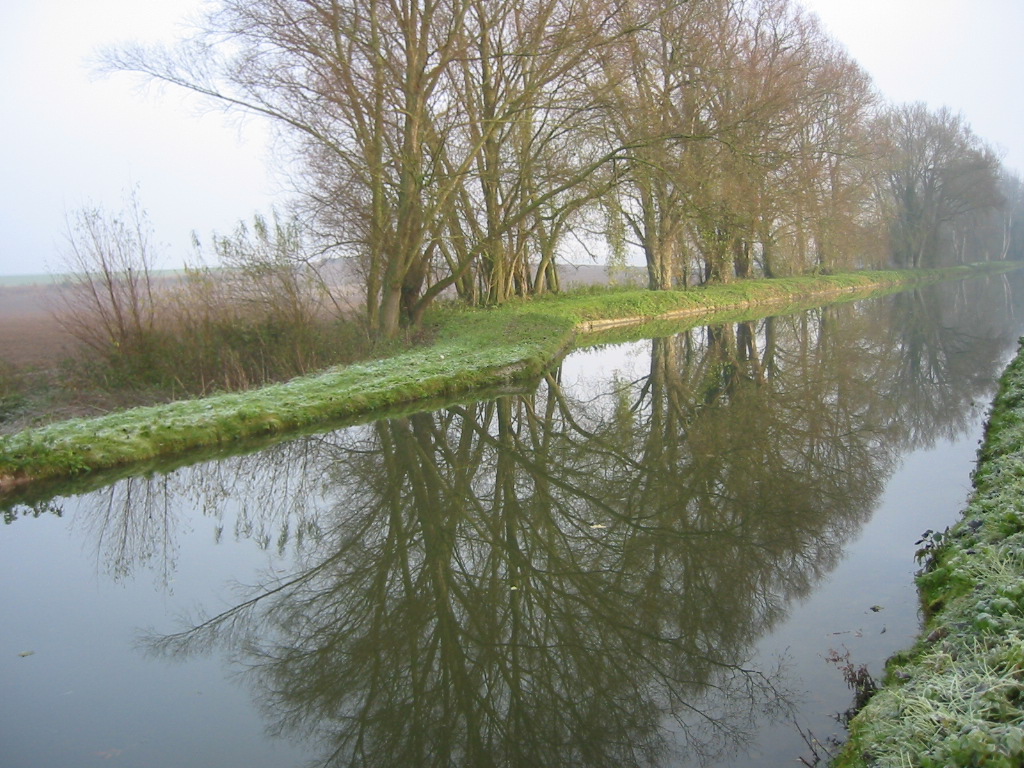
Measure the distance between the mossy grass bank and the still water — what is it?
2.56ft

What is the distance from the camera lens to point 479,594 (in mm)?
5527

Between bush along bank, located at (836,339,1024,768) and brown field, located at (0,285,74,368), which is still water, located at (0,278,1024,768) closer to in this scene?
bush along bank, located at (836,339,1024,768)

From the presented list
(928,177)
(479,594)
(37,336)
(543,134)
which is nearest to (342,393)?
(479,594)

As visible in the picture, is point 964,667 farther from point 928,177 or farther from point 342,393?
point 928,177

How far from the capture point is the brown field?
572 inches

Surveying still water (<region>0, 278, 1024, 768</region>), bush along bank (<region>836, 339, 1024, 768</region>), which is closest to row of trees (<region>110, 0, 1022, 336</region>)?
still water (<region>0, 278, 1024, 768</region>)

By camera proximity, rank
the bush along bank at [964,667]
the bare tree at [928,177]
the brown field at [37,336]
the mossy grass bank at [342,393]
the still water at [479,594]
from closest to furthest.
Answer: the bush along bank at [964,667] → the still water at [479,594] → the mossy grass bank at [342,393] → the brown field at [37,336] → the bare tree at [928,177]

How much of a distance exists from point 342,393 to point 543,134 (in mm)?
16249

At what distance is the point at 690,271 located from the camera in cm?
3362

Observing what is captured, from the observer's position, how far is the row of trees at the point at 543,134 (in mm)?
17172

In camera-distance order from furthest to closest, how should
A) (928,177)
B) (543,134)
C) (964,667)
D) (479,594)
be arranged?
(928,177)
(543,134)
(479,594)
(964,667)

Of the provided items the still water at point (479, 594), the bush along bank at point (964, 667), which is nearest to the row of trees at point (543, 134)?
the still water at point (479, 594)

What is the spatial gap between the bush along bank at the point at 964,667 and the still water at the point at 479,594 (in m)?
0.34

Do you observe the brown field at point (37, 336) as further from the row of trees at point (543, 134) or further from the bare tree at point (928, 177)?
the bare tree at point (928, 177)
